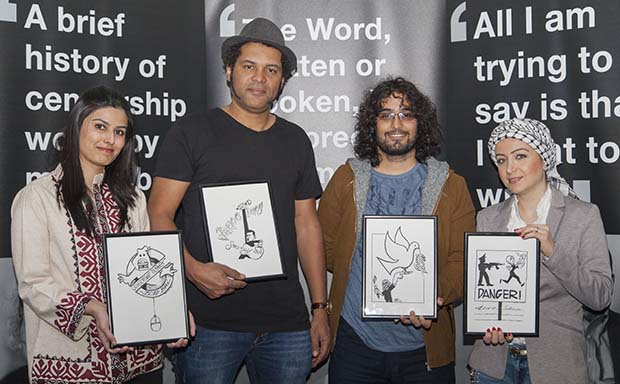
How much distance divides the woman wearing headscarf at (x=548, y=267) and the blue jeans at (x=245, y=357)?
83 cm

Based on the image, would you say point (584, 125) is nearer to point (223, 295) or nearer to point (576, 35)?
point (576, 35)

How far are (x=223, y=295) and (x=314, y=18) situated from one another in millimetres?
2036

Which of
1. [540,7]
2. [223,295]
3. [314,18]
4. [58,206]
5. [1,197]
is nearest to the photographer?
[58,206]

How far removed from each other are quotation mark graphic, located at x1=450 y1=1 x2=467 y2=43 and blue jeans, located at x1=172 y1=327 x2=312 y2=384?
2.07m

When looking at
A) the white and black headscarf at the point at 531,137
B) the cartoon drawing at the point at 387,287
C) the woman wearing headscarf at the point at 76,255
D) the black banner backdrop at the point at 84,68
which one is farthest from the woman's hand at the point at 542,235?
the black banner backdrop at the point at 84,68

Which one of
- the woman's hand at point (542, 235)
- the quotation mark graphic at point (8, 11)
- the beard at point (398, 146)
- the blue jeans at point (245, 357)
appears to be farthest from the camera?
the quotation mark graphic at point (8, 11)

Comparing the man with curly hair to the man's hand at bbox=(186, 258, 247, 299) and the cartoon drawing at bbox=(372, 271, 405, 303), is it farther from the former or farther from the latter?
the man's hand at bbox=(186, 258, 247, 299)

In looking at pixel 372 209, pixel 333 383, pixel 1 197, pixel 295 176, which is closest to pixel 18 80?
pixel 1 197

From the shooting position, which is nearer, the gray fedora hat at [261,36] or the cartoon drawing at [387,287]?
the cartoon drawing at [387,287]

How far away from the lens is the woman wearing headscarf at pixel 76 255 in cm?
245

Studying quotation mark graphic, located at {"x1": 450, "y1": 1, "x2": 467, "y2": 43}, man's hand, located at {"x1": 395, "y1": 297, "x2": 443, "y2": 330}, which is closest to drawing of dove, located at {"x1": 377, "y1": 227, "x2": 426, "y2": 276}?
man's hand, located at {"x1": 395, "y1": 297, "x2": 443, "y2": 330}

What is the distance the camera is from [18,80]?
11.7 feet

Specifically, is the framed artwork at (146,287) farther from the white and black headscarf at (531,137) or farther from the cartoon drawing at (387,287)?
the white and black headscarf at (531,137)

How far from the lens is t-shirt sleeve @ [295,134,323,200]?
324cm
